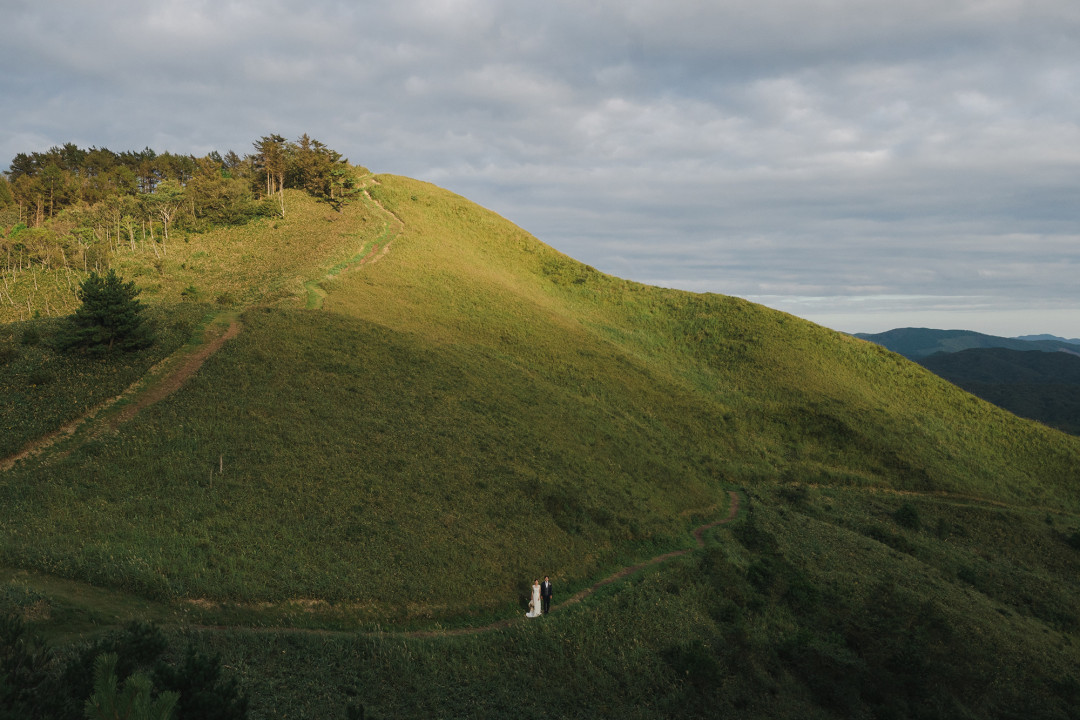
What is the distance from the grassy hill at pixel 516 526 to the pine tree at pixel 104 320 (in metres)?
1.57

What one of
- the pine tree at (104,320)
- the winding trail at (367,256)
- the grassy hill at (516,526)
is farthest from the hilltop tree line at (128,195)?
the pine tree at (104,320)

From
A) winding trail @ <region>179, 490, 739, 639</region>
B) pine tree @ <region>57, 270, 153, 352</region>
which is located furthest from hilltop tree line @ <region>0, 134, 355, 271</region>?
winding trail @ <region>179, 490, 739, 639</region>

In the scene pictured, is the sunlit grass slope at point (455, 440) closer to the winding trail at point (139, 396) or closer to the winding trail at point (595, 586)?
the winding trail at point (595, 586)

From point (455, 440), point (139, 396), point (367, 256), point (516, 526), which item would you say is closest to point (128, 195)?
point (367, 256)

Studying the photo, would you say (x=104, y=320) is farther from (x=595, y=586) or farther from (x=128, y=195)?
(x=128, y=195)

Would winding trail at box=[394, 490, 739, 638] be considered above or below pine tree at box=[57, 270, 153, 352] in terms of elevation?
below

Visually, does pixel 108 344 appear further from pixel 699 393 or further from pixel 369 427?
pixel 699 393

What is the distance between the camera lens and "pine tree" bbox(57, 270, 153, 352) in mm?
29094

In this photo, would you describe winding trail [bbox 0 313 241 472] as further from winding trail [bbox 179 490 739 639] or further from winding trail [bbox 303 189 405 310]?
winding trail [bbox 179 490 739 639]

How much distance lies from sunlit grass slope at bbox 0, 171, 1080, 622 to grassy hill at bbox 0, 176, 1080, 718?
0.61 ft

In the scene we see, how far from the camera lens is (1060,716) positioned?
62.4 feet

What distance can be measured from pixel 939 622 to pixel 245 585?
91.3 ft

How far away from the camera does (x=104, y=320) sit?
98.0 ft

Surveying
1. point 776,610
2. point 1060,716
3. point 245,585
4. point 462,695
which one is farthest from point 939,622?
point 245,585
